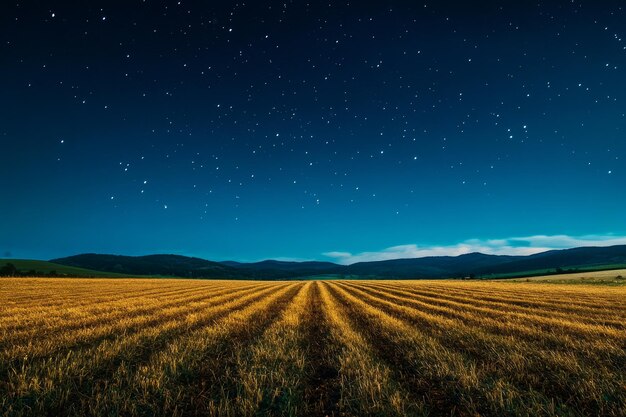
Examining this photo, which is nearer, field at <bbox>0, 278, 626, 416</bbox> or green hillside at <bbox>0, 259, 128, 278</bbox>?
field at <bbox>0, 278, 626, 416</bbox>

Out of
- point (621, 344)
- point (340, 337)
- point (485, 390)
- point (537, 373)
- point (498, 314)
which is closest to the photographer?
point (485, 390)

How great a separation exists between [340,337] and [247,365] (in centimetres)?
392

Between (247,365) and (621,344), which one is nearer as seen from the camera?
(247,365)

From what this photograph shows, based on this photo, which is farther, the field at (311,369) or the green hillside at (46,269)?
the green hillside at (46,269)

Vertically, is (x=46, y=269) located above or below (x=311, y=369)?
above

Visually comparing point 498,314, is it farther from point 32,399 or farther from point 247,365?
point 32,399

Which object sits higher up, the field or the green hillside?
the green hillside

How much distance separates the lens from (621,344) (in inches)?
365

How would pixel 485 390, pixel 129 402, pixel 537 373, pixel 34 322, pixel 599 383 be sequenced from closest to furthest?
pixel 129 402
pixel 485 390
pixel 599 383
pixel 537 373
pixel 34 322

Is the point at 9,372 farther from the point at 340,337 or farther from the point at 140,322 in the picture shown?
the point at 340,337

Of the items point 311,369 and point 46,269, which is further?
point 46,269

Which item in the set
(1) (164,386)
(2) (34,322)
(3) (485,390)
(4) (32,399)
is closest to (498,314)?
(3) (485,390)

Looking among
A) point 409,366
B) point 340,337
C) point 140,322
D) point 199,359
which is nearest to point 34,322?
point 140,322

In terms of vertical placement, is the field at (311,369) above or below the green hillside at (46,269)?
below
